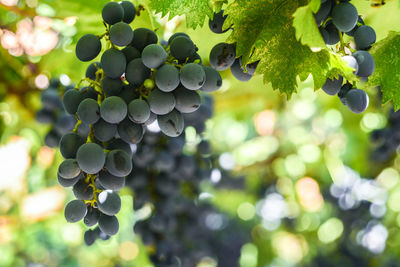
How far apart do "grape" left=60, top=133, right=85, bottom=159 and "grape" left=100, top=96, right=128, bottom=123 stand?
0.08m

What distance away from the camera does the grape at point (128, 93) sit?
0.69m

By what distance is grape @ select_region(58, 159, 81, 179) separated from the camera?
66cm

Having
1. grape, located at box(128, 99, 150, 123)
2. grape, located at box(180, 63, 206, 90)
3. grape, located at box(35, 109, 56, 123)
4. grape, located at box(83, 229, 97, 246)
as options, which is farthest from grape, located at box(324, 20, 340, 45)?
grape, located at box(35, 109, 56, 123)

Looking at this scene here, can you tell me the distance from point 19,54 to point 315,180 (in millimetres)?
1722

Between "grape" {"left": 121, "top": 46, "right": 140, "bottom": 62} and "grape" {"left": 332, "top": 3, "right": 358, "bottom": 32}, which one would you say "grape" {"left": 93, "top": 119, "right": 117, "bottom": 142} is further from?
"grape" {"left": 332, "top": 3, "right": 358, "bottom": 32}

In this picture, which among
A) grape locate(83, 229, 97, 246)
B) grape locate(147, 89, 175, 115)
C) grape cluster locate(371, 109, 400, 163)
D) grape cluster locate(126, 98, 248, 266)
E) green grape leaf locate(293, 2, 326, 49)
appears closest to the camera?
green grape leaf locate(293, 2, 326, 49)

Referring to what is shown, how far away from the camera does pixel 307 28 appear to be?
0.56 meters

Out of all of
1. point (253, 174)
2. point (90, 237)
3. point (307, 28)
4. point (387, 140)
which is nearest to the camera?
point (307, 28)

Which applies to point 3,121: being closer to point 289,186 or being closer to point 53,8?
point 53,8

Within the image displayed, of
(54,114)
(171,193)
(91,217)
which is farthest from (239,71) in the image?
(54,114)

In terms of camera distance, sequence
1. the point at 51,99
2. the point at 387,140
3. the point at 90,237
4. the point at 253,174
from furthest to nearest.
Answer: the point at 253,174
the point at 387,140
the point at 51,99
the point at 90,237

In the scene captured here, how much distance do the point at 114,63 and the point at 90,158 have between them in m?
0.16

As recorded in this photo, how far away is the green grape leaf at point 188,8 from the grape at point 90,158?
0.25 m

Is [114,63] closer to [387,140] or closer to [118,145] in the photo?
[118,145]
